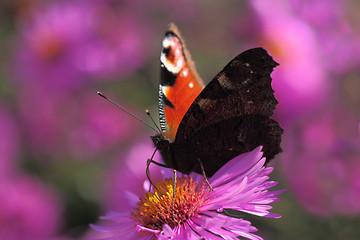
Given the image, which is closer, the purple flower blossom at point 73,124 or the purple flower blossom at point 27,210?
the purple flower blossom at point 27,210

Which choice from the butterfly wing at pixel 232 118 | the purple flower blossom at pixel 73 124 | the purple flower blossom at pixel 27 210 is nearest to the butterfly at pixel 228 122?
the butterfly wing at pixel 232 118

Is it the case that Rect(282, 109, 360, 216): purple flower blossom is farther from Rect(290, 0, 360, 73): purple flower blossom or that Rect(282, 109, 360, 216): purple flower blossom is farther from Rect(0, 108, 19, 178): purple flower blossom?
Rect(0, 108, 19, 178): purple flower blossom

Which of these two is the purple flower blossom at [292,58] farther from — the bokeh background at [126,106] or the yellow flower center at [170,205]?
the yellow flower center at [170,205]

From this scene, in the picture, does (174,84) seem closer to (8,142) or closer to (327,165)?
(327,165)

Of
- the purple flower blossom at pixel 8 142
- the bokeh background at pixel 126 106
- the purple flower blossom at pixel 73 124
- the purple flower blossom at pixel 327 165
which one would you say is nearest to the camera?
the purple flower blossom at pixel 327 165

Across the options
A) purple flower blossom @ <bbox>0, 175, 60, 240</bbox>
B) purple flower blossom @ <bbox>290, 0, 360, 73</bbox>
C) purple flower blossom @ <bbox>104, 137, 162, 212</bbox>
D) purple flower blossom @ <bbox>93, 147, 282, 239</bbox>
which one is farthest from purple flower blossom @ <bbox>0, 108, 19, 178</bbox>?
purple flower blossom @ <bbox>290, 0, 360, 73</bbox>

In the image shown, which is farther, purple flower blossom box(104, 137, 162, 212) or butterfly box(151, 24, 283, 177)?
purple flower blossom box(104, 137, 162, 212)
